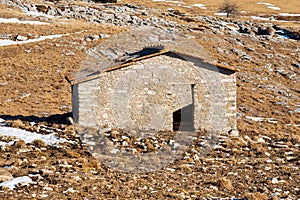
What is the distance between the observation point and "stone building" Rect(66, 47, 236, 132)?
16.3 m

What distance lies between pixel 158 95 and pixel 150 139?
2271 mm

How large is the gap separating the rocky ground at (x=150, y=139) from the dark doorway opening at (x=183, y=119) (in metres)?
1.94

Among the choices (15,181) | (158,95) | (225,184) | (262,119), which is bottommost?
(262,119)

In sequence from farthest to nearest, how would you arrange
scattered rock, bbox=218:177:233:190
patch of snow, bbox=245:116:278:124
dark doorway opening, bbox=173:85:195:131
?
patch of snow, bbox=245:116:278:124 → dark doorway opening, bbox=173:85:195:131 → scattered rock, bbox=218:177:233:190

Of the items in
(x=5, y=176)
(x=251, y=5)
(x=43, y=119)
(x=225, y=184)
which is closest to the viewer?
(x=5, y=176)

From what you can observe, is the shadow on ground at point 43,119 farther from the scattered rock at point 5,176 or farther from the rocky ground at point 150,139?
the scattered rock at point 5,176

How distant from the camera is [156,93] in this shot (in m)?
16.7

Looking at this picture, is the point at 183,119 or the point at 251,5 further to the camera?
the point at 251,5

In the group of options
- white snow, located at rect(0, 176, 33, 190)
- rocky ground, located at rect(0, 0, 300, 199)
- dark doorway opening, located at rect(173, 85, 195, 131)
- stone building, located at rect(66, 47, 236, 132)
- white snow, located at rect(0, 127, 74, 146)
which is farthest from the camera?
dark doorway opening, located at rect(173, 85, 195, 131)

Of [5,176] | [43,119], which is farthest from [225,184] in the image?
[43,119]

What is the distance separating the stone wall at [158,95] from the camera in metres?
16.4

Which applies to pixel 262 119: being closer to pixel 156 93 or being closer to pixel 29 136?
pixel 156 93

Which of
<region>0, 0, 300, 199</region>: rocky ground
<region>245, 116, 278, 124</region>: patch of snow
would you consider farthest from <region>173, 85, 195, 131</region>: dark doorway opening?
<region>245, 116, 278, 124</region>: patch of snow

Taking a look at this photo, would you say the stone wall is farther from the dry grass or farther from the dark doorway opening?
the dry grass
